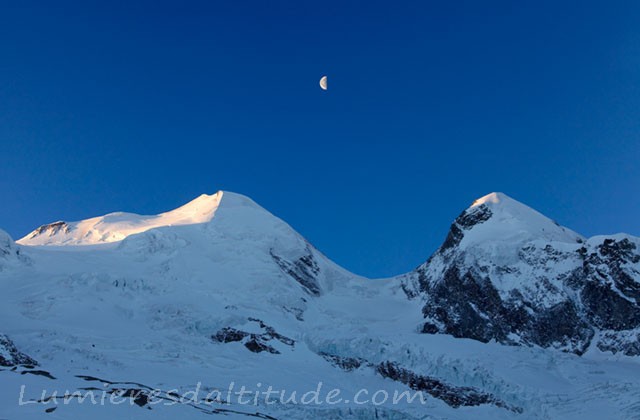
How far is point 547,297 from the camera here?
65750 mm

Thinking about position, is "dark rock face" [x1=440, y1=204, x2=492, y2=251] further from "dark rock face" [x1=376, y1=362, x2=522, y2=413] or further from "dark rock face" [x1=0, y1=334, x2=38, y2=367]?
"dark rock face" [x1=0, y1=334, x2=38, y2=367]

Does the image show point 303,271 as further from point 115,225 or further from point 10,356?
point 10,356

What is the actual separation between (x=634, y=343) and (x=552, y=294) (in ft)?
35.1

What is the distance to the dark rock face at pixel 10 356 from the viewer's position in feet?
114

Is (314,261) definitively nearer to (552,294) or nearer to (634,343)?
(552,294)

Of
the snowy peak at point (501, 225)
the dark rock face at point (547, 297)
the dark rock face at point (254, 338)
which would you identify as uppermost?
the snowy peak at point (501, 225)

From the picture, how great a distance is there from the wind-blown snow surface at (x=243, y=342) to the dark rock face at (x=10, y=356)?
14cm

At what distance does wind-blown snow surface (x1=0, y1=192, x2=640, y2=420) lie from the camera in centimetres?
3784

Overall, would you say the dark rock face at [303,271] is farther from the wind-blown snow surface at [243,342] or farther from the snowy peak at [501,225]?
the snowy peak at [501,225]

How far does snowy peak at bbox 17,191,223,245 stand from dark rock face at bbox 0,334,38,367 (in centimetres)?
4527

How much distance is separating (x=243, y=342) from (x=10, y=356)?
889 inches

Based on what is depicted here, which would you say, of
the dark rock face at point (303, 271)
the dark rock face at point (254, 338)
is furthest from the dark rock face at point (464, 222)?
the dark rock face at point (254, 338)

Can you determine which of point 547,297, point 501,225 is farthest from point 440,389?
point 501,225

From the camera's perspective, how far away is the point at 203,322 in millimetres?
56781
